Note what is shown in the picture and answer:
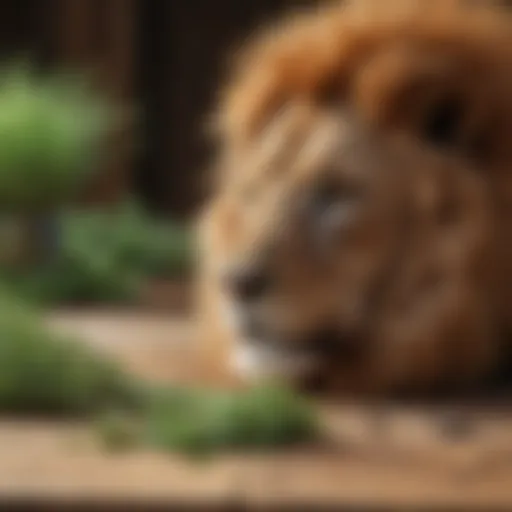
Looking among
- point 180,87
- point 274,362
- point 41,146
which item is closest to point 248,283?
point 274,362

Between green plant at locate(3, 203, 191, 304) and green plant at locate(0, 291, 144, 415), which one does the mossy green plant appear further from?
green plant at locate(3, 203, 191, 304)

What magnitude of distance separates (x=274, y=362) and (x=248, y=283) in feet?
0.14

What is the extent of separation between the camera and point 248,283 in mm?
624

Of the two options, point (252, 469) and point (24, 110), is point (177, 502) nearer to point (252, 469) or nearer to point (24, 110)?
point (252, 469)

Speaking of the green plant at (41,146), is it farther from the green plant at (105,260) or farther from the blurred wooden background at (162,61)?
the blurred wooden background at (162,61)

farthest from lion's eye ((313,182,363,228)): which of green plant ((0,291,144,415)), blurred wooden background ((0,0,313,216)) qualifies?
blurred wooden background ((0,0,313,216))

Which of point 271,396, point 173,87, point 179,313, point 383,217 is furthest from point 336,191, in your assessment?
point 173,87

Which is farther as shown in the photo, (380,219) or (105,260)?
(105,260)

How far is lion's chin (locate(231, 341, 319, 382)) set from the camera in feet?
2.11

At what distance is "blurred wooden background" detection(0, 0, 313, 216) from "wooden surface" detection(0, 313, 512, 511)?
713mm

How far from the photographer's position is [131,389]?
0.60m

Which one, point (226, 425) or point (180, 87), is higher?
point (180, 87)

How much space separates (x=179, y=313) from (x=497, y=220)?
0.27m

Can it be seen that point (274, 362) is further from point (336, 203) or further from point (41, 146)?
point (41, 146)
